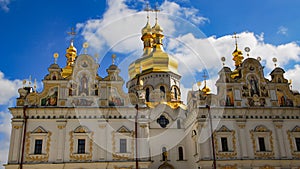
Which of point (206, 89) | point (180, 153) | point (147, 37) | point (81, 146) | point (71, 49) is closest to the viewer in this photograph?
point (81, 146)

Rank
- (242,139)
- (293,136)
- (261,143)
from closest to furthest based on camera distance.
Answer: (242,139) < (261,143) < (293,136)

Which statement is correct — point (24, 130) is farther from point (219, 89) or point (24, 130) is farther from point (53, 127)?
point (219, 89)

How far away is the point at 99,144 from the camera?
25.2m

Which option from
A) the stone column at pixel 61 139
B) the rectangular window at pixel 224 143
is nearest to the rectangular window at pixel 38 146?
the stone column at pixel 61 139

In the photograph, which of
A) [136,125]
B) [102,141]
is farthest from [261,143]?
[102,141]

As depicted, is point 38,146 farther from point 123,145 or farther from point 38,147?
point 123,145

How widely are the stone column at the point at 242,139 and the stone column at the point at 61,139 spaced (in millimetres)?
13116

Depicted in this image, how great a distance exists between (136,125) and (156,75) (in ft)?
38.5

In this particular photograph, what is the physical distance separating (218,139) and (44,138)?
12.8 metres

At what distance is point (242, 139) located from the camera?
2681cm

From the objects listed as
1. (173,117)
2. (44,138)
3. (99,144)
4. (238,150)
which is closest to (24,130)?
(44,138)

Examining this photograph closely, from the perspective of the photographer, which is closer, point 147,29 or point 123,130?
point 123,130

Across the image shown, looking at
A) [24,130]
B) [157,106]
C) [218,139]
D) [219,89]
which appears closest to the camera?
[24,130]

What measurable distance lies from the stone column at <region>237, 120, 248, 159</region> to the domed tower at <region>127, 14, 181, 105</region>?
9.04m
